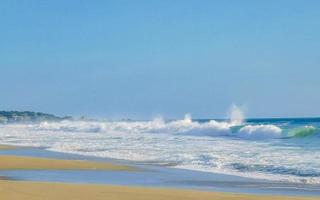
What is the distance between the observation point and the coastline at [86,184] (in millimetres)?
→ 9758

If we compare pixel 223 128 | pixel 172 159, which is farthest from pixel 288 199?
pixel 223 128

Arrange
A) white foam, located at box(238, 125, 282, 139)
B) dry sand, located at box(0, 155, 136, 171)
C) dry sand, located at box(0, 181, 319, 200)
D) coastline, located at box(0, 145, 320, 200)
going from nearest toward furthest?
dry sand, located at box(0, 181, 319, 200) < coastline, located at box(0, 145, 320, 200) < dry sand, located at box(0, 155, 136, 171) < white foam, located at box(238, 125, 282, 139)

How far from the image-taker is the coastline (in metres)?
9.76

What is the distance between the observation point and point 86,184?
11922 mm

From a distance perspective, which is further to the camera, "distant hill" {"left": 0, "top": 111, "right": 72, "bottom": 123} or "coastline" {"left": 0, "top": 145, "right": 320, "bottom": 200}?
"distant hill" {"left": 0, "top": 111, "right": 72, "bottom": 123}

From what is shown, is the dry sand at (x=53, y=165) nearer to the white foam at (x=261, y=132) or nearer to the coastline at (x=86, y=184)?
the coastline at (x=86, y=184)

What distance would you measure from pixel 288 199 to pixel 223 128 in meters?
41.4

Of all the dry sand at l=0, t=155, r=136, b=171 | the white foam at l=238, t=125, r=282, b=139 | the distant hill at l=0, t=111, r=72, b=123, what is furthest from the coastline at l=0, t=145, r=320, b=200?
the distant hill at l=0, t=111, r=72, b=123

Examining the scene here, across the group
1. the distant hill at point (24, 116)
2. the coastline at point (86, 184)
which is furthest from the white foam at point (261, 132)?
the distant hill at point (24, 116)

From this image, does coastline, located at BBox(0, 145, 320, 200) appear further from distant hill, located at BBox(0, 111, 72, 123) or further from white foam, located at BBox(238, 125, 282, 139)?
distant hill, located at BBox(0, 111, 72, 123)

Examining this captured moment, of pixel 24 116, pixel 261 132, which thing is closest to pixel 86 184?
pixel 261 132

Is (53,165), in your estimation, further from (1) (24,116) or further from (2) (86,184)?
(1) (24,116)

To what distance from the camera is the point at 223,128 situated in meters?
51.5

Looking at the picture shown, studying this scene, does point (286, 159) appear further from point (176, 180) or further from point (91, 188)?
point (91, 188)
